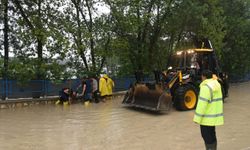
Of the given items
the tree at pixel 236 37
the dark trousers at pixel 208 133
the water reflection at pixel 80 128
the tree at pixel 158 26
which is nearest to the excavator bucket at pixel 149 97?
the water reflection at pixel 80 128

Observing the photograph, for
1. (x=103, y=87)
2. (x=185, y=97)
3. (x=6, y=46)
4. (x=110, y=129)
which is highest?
(x=6, y=46)

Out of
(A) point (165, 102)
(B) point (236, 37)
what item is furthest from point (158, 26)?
(A) point (165, 102)

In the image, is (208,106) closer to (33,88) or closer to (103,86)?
(103,86)

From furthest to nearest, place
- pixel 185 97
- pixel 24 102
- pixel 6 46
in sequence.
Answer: pixel 6 46 < pixel 24 102 < pixel 185 97

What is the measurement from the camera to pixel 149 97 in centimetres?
1420

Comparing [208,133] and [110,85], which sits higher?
[110,85]

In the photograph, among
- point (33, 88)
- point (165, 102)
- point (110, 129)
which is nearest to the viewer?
point (110, 129)

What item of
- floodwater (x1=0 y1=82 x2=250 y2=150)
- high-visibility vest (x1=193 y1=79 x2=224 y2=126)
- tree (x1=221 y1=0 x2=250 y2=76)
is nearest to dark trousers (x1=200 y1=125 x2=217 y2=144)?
high-visibility vest (x1=193 y1=79 x2=224 y2=126)

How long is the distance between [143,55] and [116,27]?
2.35 meters

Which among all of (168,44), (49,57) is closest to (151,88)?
(49,57)

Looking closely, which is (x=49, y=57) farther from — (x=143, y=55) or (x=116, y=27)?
(x=143, y=55)

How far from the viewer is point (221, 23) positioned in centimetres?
2267

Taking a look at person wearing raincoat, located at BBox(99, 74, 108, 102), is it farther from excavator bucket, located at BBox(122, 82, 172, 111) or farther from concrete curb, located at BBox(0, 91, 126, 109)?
excavator bucket, located at BBox(122, 82, 172, 111)

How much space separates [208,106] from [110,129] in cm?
466
